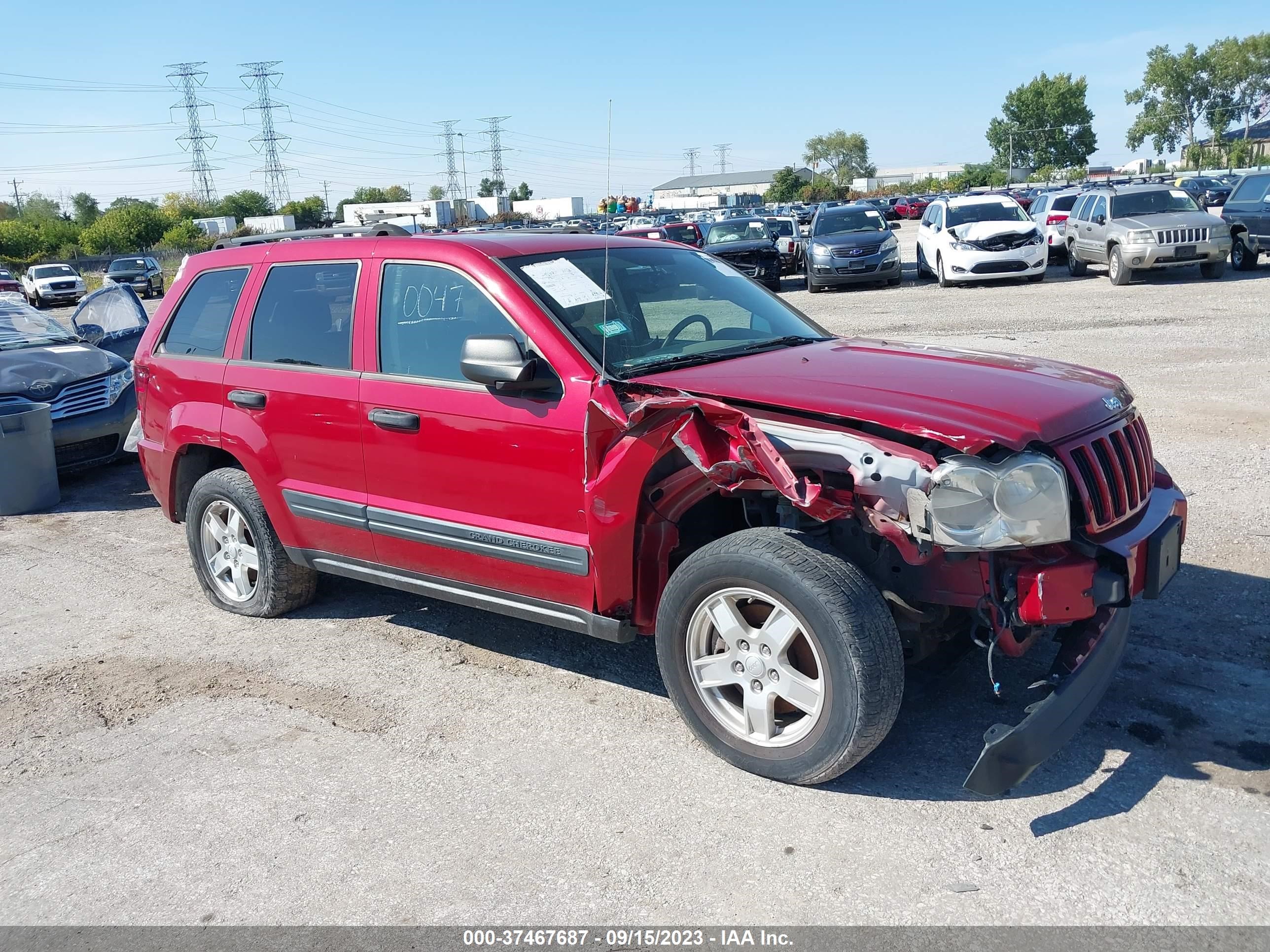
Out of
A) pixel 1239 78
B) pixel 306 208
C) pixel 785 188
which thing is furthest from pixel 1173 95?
pixel 306 208

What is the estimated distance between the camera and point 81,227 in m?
77.2

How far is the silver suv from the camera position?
58.5 ft

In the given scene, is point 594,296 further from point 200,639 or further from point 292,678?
point 200,639

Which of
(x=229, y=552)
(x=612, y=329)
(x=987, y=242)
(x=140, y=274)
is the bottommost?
(x=140, y=274)

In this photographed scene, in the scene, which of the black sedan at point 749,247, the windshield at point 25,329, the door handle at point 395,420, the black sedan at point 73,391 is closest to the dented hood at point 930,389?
the door handle at point 395,420

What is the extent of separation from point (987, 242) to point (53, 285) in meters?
33.6

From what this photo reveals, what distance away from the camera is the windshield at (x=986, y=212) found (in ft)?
68.7

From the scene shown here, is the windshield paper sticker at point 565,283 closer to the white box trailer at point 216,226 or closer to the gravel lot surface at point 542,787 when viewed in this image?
the gravel lot surface at point 542,787

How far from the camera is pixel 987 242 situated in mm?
20469

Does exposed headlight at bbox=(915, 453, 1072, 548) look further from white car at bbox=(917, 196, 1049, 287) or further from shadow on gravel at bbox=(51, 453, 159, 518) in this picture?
white car at bbox=(917, 196, 1049, 287)

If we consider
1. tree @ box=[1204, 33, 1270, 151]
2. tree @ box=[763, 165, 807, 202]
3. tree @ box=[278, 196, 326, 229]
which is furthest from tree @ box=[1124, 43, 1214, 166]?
tree @ box=[278, 196, 326, 229]

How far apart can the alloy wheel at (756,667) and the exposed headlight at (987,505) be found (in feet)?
1.87

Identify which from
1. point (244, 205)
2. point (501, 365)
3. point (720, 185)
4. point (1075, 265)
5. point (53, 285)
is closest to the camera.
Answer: point (501, 365)

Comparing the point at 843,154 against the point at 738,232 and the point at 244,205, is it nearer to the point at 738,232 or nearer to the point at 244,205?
the point at 244,205
